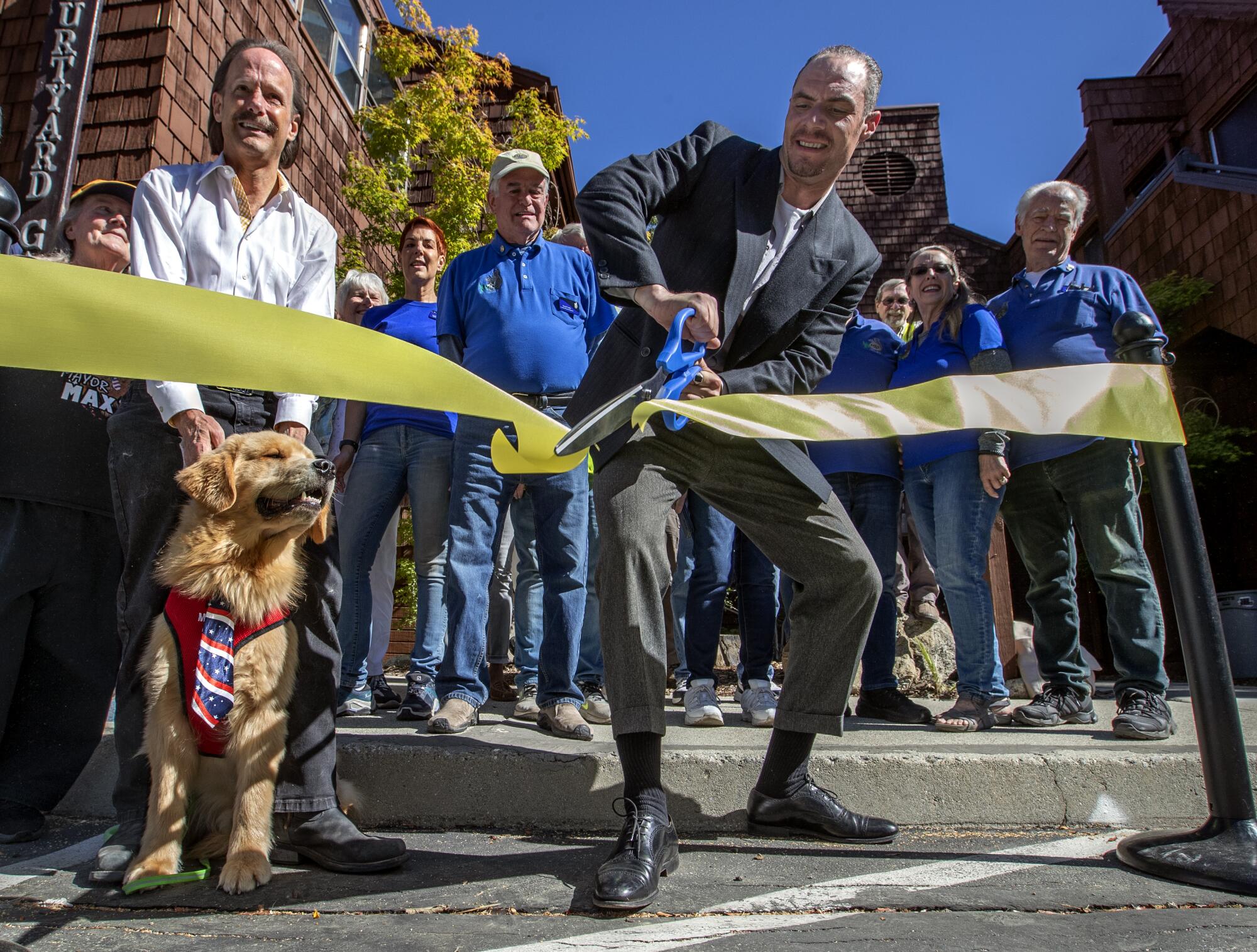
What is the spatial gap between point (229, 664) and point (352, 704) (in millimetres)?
1710

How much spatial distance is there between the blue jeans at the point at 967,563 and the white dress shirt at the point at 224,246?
8.88 feet

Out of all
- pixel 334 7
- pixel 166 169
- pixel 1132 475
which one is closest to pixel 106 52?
pixel 334 7

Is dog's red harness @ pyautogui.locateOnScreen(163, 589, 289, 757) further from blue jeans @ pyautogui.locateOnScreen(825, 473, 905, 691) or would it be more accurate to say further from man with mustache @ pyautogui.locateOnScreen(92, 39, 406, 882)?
blue jeans @ pyautogui.locateOnScreen(825, 473, 905, 691)

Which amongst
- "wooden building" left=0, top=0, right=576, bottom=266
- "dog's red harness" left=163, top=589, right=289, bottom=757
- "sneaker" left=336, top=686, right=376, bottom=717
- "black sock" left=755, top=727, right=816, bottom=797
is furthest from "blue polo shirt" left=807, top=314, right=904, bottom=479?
"wooden building" left=0, top=0, right=576, bottom=266

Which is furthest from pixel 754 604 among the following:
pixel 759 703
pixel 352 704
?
pixel 352 704

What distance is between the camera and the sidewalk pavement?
2.86 metres

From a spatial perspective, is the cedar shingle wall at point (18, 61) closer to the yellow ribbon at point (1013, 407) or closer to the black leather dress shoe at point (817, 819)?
the yellow ribbon at point (1013, 407)

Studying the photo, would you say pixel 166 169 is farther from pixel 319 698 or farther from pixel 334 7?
→ pixel 334 7

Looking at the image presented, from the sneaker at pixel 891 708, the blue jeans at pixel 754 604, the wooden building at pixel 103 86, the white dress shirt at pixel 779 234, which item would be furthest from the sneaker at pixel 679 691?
the wooden building at pixel 103 86

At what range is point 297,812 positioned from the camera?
2383mm

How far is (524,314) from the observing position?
3998 millimetres

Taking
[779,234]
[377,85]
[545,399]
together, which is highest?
[377,85]

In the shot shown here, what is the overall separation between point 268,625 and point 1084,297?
3.75m

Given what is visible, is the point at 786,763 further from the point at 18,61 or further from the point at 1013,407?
the point at 18,61
